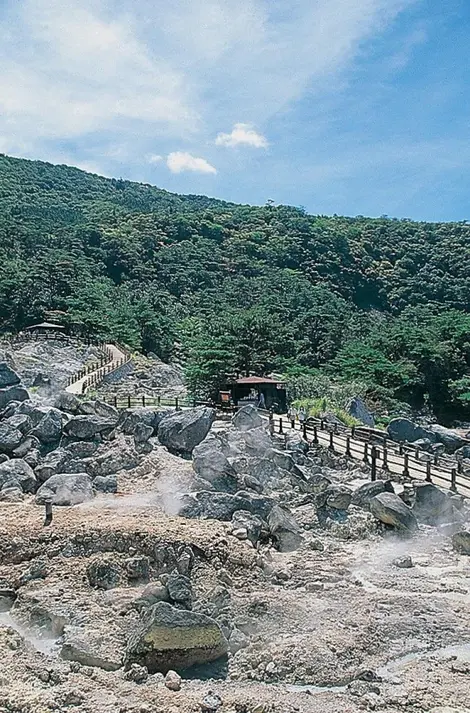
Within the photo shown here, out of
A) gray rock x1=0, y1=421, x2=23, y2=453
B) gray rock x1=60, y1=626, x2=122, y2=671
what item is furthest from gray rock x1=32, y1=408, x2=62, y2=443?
gray rock x1=60, y1=626, x2=122, y2=671

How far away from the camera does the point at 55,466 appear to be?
70.5 feet

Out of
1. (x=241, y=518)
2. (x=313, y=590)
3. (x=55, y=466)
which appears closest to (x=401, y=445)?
(x=241, y=518)

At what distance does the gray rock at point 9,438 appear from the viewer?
23.1 metres

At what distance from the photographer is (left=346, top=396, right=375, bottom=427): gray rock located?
112 feet

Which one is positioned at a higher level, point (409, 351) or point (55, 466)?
point (409, 351)

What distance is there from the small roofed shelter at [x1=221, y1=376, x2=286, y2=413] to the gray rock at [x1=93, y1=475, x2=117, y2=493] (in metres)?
13.6

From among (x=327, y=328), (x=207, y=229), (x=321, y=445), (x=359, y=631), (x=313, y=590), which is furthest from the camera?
(x=207, y=229)

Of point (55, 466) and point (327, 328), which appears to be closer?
point (55, 466)

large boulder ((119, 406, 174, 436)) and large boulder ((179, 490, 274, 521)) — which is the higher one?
large boulder ((119, 406, 174, 436))

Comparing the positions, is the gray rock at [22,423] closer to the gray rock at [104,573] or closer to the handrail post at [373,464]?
the gray rock at [104,573]

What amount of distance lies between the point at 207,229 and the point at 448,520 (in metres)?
99.7

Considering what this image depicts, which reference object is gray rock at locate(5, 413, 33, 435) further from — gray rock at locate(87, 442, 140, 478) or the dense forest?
the dense forest

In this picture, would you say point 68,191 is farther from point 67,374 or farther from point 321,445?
point 321,445

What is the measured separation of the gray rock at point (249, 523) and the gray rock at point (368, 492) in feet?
11.3
